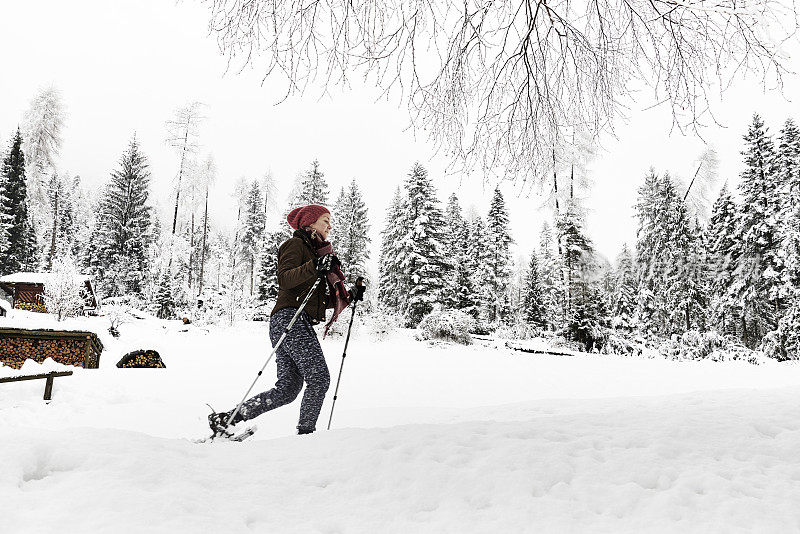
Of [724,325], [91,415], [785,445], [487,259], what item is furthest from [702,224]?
[91,415]

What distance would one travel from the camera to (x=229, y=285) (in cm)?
1936

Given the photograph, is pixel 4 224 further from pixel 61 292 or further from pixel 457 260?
pixel 457 260

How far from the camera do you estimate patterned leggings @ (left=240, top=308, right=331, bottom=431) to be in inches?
128

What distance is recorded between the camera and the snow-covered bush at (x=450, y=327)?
17109 mm

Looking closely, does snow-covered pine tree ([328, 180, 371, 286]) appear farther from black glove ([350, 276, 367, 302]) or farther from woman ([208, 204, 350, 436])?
woman ([208, 204, 350, 436])

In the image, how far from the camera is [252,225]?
38156 millimetres

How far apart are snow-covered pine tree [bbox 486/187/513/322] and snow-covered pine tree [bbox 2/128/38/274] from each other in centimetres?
2923

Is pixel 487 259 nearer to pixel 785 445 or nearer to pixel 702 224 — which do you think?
pixel 702 224

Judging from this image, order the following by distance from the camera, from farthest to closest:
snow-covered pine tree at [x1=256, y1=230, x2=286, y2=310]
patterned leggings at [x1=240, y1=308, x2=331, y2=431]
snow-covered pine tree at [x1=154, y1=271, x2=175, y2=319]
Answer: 1. snow-covered pine tree at [x1=256, y1=230, x2=286, y2=310]
2. snow-covered pine tree at [x1=154, y1=271, x2=175, y2=319]
3. patterned leggings at [x1=240, y1=308, x2=331, y2=431]

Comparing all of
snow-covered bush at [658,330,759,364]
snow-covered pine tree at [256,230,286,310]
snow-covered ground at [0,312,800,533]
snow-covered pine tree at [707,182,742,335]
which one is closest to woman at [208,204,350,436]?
snow-covered ground at [0,312,800,533]

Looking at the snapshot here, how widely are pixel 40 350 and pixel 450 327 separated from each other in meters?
12.2

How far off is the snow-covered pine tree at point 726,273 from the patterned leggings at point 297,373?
2349 cm

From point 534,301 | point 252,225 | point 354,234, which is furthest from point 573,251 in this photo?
point 252,225

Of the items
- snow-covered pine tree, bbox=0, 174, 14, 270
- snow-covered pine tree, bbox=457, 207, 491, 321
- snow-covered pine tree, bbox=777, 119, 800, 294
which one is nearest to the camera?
snow-covered pine tree, bbox=777, 119, 800, 294
